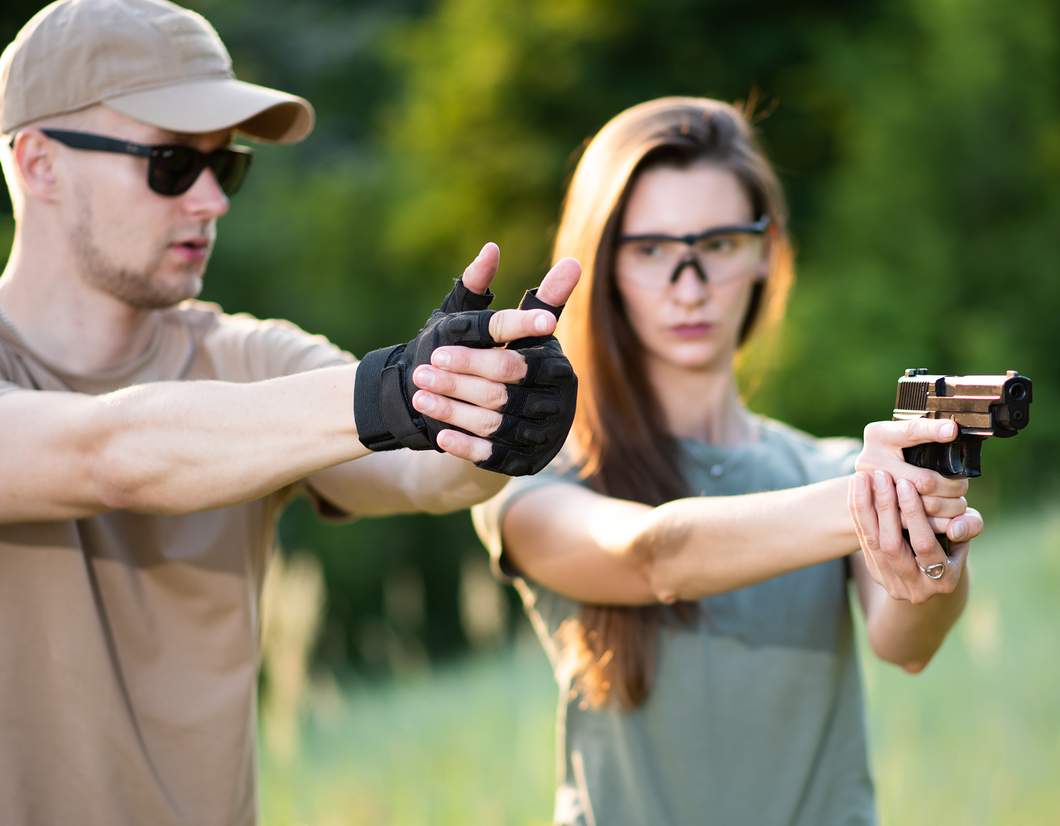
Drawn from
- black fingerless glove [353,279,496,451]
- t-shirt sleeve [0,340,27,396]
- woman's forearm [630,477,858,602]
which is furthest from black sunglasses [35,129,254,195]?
woman's forearm [630,477,858,602]

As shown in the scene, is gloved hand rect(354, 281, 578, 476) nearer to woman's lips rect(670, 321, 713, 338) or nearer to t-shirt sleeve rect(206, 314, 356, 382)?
t-shirt sleeve rect(206, 314, 356, 382)

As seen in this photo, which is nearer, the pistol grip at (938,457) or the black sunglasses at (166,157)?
the pistol grip at (938,457)

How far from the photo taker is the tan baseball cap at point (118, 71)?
1939 mm

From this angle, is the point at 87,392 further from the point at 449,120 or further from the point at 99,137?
the point at 449,120

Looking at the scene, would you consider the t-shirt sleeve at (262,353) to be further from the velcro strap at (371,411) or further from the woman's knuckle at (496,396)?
the woman's knuckle at (496,396)

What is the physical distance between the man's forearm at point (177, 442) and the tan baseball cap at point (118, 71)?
27.4 inches

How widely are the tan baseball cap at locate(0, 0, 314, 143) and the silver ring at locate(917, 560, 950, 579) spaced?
5.22 ft

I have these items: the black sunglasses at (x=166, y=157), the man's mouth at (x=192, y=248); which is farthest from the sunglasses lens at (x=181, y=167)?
the man's mouth at (x=192, y=248)

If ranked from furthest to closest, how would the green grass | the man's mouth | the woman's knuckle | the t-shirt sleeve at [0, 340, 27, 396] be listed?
the green grass
the man's mouth
the t-shirt sleeve at [0, 340, 27, 396]
the woman's knuckle

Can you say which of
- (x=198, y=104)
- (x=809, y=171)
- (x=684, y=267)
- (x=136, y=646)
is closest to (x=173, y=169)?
(x=198, y=104)

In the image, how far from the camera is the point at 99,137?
6.42ft

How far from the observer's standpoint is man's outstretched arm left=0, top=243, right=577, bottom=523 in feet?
5.02

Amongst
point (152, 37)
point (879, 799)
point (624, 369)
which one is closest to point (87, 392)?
point (152, 37)

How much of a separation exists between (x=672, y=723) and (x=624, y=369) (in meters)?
0.79
